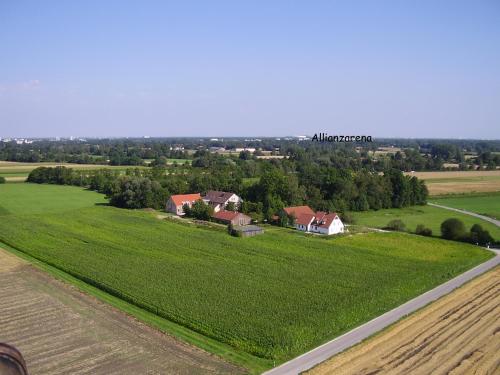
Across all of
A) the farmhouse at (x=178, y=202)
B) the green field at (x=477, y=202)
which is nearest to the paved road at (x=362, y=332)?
the green field at (x=477, y=202)

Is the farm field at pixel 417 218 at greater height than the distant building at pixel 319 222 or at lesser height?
lesser

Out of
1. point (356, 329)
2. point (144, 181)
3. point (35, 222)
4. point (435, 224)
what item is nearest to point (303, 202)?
point (435, 224)

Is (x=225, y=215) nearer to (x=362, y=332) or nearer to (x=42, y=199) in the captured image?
(x=362, y=332)

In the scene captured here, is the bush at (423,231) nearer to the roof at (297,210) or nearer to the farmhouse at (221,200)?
the roof at (297,210)

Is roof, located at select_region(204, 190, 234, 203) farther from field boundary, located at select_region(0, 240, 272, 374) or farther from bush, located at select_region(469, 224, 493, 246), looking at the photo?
field boundary, located at select_region(0, 240, 272, 374)

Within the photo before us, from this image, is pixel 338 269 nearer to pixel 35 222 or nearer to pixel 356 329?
pixel 356 329

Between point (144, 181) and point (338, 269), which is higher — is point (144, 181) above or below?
above
